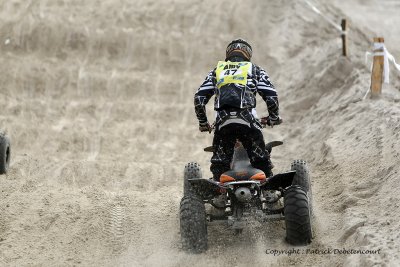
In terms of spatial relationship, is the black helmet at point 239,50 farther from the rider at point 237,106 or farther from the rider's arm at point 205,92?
the rider's arm at point 205,92

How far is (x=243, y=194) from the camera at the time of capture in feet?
20.7

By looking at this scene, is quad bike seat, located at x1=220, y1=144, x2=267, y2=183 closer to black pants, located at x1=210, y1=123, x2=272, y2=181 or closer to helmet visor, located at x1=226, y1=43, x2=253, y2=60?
black pants, located at x1=210, y1=123, x2=272, y2=181

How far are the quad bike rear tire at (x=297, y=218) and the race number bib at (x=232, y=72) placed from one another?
1.31 meters

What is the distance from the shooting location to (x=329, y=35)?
15453mm

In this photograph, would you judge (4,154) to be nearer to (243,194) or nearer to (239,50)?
(239,50)

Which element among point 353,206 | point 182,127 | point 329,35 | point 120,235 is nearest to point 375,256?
point 353,206

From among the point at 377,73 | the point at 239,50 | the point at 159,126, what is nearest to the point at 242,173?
the point at 239,50

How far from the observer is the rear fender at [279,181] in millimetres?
6520

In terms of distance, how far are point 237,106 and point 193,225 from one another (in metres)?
1.31

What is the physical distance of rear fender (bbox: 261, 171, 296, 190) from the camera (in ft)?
21.4

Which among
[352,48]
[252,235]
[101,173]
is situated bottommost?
[252,235]

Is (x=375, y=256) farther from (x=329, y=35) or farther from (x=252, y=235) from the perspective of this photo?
(x=329, y=35)

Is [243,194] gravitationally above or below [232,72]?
below

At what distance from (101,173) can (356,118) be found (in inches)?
161
